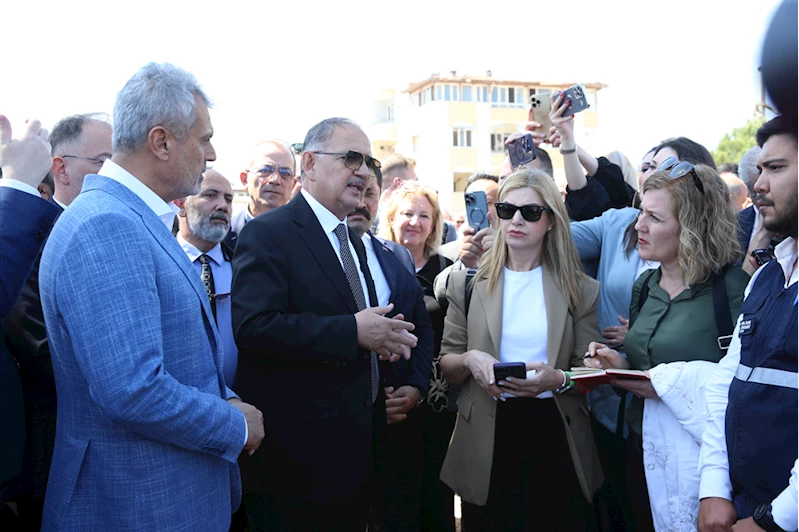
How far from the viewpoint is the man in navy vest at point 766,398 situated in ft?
6.99

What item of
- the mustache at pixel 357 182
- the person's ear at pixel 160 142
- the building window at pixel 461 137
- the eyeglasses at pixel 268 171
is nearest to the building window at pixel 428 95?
the building window at pixel 461 137

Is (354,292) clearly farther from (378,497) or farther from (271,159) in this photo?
(271,159)

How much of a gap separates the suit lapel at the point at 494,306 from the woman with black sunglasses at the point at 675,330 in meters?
0.51

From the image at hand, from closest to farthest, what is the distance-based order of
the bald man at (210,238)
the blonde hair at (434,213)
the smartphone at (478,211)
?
the bald man at (210,238)
the smartphone at (478,211)
the blonde hair at (434,213)

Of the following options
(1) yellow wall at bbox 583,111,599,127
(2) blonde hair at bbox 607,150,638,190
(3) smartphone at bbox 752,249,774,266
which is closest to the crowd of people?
(3) smartphone at bbox 752,249,774,266

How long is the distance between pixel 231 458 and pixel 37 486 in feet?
3.20

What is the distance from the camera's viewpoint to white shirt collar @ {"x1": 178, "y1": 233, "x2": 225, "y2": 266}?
3.83 meters

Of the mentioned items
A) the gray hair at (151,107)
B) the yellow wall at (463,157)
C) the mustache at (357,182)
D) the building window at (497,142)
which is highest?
the gray hair at (151,107)

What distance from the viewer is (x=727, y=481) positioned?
8.10ft

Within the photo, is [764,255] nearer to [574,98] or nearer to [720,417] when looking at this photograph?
[720,417]

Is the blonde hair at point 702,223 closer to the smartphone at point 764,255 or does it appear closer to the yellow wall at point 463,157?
the smartphone at point 764,255

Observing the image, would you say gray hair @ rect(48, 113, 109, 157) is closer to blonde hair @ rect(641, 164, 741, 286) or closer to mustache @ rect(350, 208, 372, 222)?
mustache @ rect(350, 208, 372, 222)

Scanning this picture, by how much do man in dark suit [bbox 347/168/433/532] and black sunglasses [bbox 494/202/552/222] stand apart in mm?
665

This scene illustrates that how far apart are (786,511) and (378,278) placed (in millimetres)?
2114
